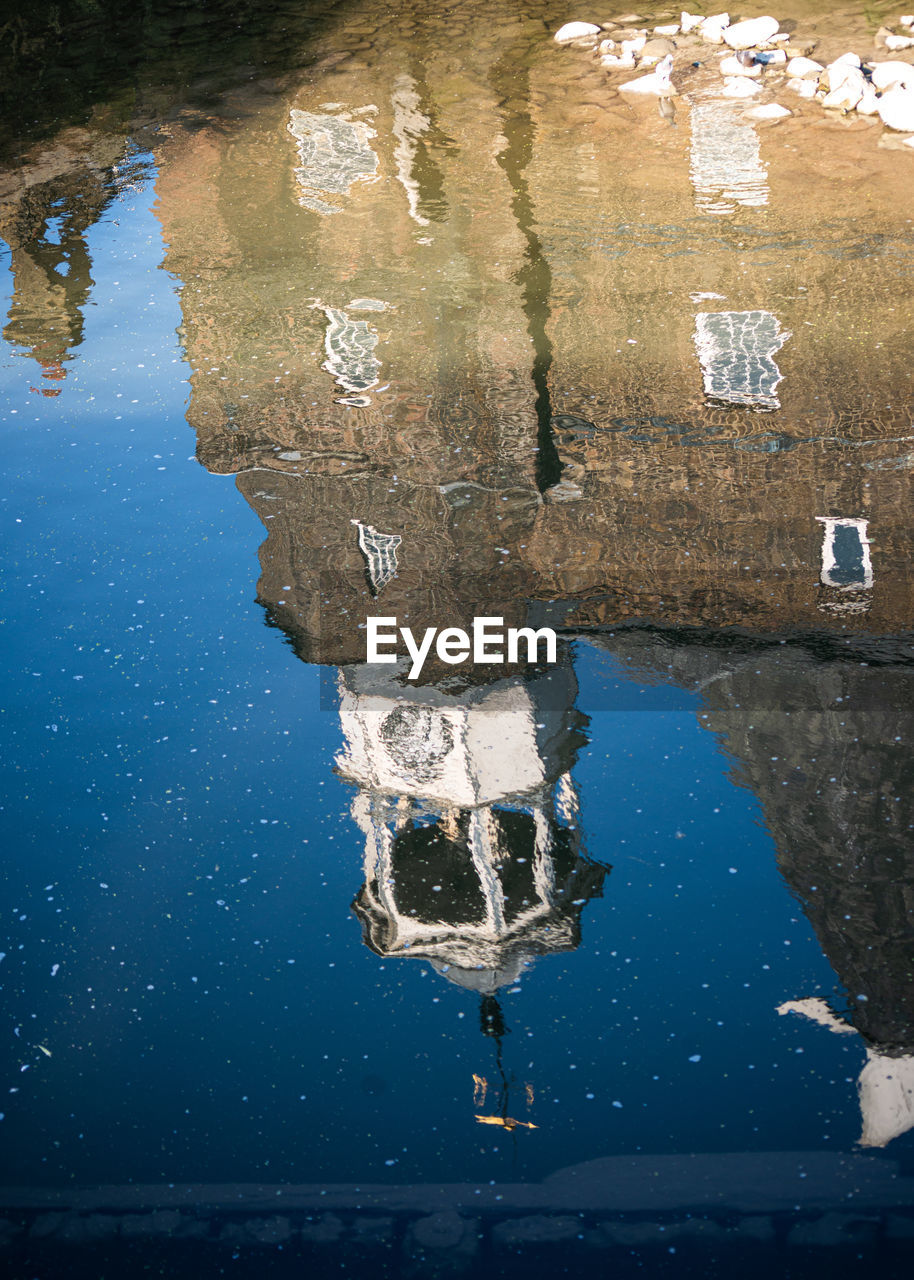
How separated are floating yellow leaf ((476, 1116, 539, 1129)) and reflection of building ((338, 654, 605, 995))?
0.25m

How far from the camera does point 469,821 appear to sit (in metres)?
2.42

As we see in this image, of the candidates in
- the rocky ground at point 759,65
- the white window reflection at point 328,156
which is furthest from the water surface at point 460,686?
the rocky ground at point 759,65

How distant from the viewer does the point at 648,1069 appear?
76.0 inches

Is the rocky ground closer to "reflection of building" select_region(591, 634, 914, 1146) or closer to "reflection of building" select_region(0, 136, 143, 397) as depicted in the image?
"reflection of building" select_region(0, 136, 143, 397)

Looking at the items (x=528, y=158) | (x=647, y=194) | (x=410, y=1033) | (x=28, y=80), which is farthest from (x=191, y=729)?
(x=28, y=80)

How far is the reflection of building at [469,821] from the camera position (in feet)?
7.13

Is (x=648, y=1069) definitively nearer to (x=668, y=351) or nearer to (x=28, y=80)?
(x=668, y=351)

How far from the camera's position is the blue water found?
1.86m

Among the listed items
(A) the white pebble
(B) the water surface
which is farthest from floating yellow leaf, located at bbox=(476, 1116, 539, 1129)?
(A) the white pebble

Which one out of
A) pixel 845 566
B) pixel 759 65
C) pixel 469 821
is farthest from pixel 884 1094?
pixel 759 65

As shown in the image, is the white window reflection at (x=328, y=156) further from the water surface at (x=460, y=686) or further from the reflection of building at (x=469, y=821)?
the reflection of building at (x=469, y=821)

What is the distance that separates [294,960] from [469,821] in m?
0.50

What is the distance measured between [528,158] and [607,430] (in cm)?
272

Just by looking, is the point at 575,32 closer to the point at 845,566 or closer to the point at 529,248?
the point at 529,248
